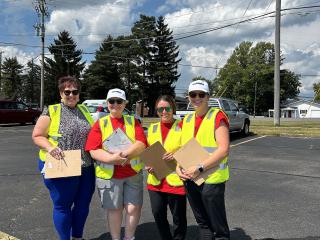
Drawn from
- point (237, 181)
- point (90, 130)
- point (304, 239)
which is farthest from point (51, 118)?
point (237, 181)

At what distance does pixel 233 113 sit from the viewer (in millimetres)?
17297

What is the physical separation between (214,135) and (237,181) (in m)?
4.90

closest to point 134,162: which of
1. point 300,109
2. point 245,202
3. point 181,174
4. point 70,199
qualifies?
point 181,174

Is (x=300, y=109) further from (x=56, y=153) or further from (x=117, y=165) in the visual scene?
(x=56, y=153)

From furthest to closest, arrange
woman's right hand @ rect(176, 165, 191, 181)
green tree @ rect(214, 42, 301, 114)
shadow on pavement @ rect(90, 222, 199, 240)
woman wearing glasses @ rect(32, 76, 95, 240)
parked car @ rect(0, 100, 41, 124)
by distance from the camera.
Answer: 1. green tree @ rect(214, 42, 301, 114)
2. parked car @ rect(0, 100, 41, 124)
3. shadow on pavement @ rect(90, 222, 199, 240)
4. woman wearing glasses @ rect(32, 76, 95, 240)
5. woman's right hand @ rect(176, 165, 191, 181)

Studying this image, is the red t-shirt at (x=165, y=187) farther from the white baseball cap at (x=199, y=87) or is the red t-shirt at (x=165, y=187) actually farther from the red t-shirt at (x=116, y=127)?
the white baseball cap at (x=199, y=87)

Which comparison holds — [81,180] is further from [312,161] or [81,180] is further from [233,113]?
[233,113]

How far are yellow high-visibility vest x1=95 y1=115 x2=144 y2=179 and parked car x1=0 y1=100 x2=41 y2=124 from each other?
2432 cm

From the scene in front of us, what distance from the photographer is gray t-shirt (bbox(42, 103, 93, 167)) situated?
4.17m

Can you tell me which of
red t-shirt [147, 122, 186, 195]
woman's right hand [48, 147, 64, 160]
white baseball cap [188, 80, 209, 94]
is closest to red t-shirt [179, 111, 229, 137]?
white baseball cap [188, 80, 209, 94]

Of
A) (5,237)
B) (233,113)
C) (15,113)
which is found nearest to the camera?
(5,237)

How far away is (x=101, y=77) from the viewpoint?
68.4m

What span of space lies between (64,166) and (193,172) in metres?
1.30

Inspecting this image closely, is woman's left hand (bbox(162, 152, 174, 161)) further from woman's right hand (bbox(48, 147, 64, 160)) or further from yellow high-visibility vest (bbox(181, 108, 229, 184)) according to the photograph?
woman's right hand (bbox(48, 147, 64, 160))
